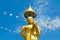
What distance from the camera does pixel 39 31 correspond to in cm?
1842

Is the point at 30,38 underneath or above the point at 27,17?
underneath

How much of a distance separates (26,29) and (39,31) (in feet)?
2.71

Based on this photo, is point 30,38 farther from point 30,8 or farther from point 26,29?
point 30,8

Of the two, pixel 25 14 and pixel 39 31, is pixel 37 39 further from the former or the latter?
pixel 25 14

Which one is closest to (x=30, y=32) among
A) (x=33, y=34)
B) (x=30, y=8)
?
(x=33, y=34)

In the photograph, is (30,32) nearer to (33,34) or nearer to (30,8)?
(33,34)

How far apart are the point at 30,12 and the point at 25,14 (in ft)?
1.06

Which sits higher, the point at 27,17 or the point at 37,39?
the point at 27,17

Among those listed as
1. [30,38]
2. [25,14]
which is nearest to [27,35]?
[30,38]

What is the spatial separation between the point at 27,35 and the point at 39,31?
35.2 inches

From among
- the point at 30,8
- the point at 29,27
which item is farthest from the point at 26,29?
the point at 30,8

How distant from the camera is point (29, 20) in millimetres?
18266

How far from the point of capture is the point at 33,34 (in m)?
18.3

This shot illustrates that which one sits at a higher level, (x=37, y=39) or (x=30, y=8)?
(x=30, y=8)
